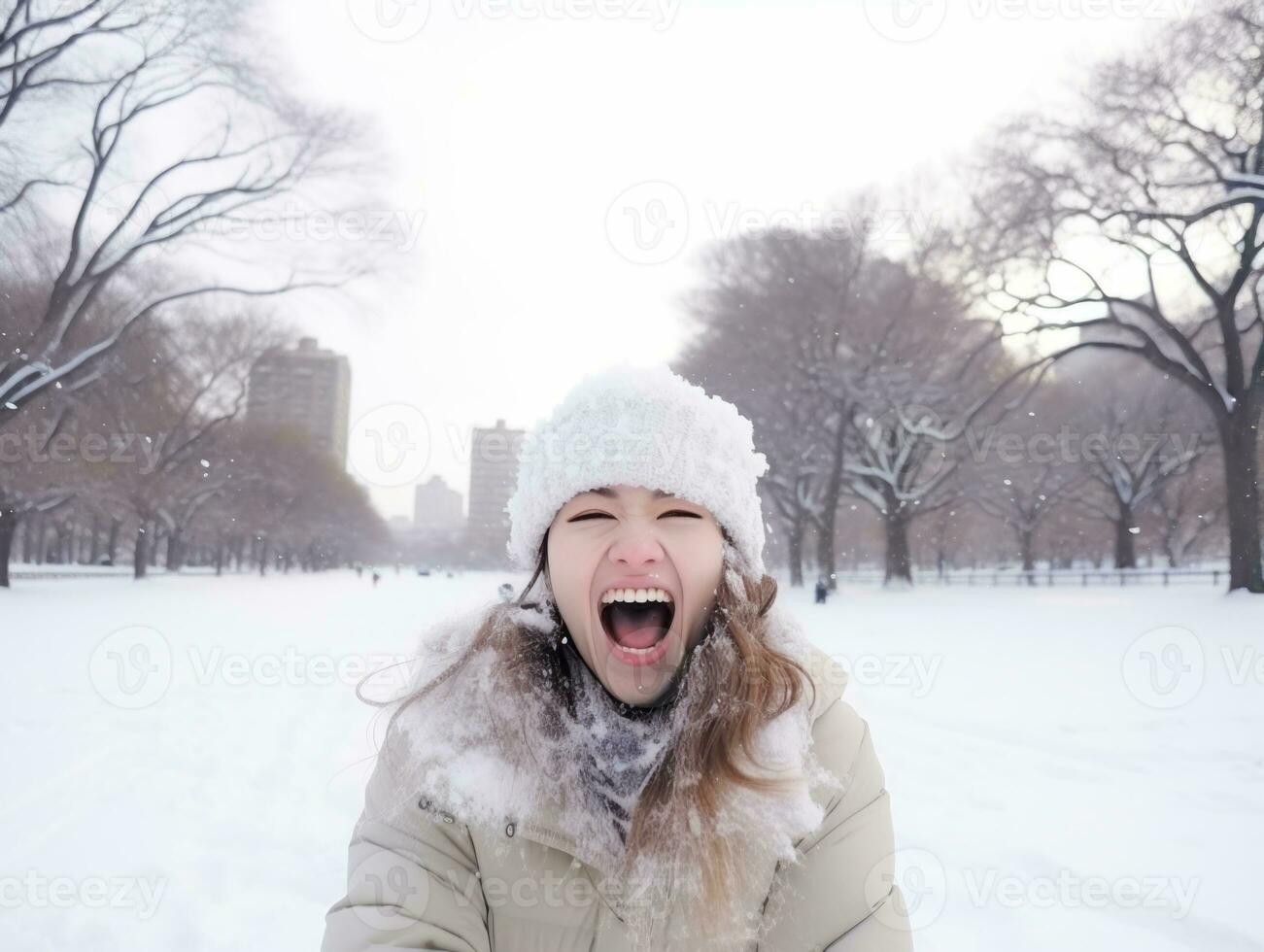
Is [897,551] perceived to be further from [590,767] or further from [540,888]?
[540,888]

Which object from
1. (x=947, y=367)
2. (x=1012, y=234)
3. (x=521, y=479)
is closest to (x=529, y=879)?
(x=521, y=479)

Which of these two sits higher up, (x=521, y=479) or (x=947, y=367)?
(x=947, y=367)

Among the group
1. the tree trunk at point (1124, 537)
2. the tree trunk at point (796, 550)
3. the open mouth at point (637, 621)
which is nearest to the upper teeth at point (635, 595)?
the open mouth at point (637, 621)

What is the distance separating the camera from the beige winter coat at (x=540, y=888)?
1.61 metres

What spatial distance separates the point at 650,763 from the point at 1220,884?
13.3 ft

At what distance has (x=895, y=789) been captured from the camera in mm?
5438

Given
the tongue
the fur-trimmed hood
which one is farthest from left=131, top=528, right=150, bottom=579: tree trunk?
the tongue

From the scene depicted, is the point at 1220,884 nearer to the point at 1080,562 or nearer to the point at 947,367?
the point at 947,367

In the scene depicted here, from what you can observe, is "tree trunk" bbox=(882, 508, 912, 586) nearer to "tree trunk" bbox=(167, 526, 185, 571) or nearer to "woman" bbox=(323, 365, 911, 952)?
"woman" bbox=(323, 365, 911, 952)

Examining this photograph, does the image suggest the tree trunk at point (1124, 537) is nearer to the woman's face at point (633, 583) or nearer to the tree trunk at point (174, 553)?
the woman's face at point (633, 583)

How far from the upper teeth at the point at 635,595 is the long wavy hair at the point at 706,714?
15 centimetres

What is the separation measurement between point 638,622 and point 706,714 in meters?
0.32

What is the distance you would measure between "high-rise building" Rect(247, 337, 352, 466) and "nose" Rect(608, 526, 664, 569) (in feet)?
89.7

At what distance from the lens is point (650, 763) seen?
5.80ft
